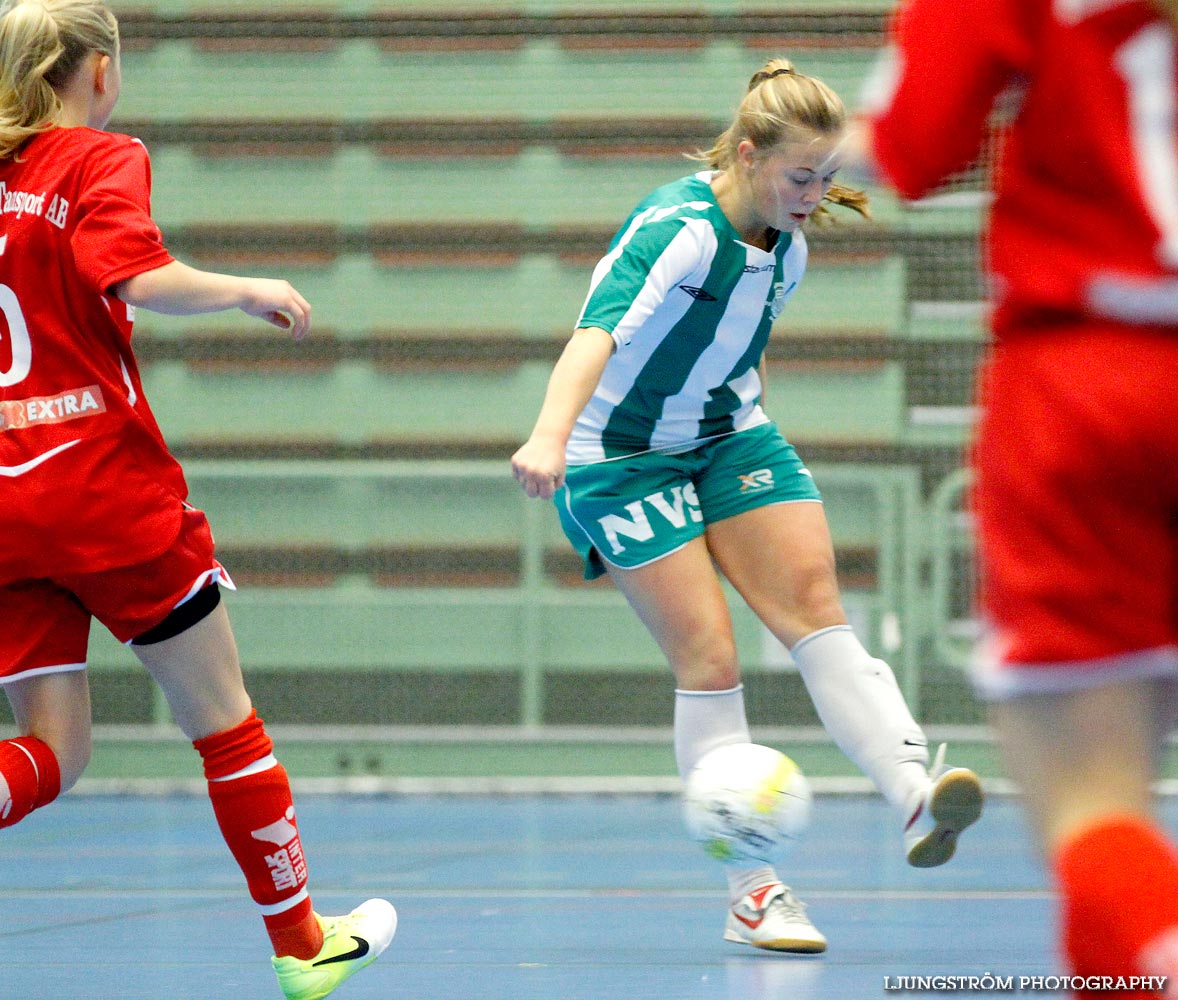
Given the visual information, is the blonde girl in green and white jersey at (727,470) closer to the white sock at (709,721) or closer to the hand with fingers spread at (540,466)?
the white sock at (709,721)

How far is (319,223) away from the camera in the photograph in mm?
7551

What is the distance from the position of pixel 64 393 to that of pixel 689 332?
136 centimetres

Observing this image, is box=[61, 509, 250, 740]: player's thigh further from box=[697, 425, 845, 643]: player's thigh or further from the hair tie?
the hair tie

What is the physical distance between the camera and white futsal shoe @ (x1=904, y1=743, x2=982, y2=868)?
3000 mm

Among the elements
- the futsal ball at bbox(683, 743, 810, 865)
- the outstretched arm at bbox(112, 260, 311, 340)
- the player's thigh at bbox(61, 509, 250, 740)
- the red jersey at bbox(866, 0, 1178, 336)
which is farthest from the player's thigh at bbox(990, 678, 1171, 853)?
the futsal ball at bbox(683, 743, 810, 865)

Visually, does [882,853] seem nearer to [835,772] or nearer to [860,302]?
[835,772]

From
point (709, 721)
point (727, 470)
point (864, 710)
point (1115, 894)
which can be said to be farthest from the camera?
point (727, 470)

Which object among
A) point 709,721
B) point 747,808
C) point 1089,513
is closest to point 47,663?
point 747,808

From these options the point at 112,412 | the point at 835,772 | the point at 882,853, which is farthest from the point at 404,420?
the point at 112,412

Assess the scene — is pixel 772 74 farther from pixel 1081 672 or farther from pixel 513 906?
pixel 1081 672

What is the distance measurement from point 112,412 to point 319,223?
202 inches

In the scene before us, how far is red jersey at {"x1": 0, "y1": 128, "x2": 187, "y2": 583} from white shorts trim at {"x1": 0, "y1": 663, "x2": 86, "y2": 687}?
5.8 inches

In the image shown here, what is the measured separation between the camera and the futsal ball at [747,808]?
3.10 metres

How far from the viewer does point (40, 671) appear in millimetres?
2600
